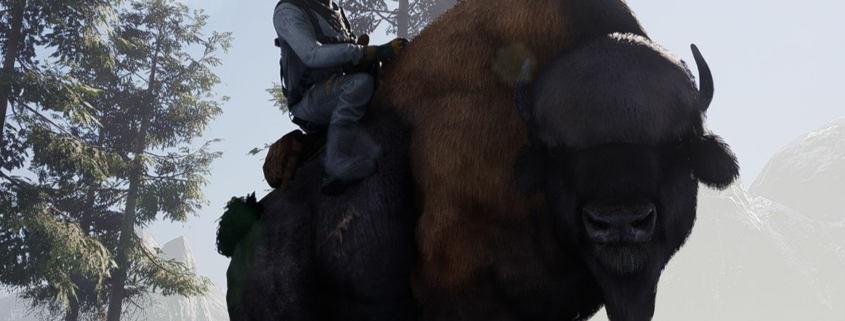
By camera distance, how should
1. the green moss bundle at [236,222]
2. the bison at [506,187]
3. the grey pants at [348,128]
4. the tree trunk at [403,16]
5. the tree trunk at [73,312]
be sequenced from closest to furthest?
the bison at [506,187], the grey pants at [348,128], the green moss bundle at [236,222], the tree trunk at [403,16], the tree trunk at [73,312]

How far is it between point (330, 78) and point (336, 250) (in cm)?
96

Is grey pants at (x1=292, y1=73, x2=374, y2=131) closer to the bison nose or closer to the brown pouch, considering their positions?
the brown pouch

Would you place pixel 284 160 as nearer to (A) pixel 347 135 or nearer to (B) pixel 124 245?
(A) pixel 347 135

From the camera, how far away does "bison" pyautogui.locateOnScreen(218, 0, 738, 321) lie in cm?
306

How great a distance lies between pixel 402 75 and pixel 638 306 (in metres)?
1.85

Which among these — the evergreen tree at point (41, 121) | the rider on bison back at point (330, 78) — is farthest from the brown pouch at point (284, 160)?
the evergreen tree at point (41, 121)

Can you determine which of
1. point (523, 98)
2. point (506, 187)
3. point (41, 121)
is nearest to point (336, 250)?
point (506, 187)

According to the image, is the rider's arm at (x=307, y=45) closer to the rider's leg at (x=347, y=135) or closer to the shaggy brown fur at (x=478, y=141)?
the rider's leg at (x=347, y=135)

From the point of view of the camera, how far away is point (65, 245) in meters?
18.0

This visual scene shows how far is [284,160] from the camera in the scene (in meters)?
4.31

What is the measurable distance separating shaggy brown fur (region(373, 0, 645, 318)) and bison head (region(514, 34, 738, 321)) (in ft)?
0.70

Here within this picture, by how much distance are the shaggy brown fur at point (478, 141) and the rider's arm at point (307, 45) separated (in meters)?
0.45

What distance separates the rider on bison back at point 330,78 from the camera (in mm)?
3861

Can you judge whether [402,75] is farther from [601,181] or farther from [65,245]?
[65,245]
